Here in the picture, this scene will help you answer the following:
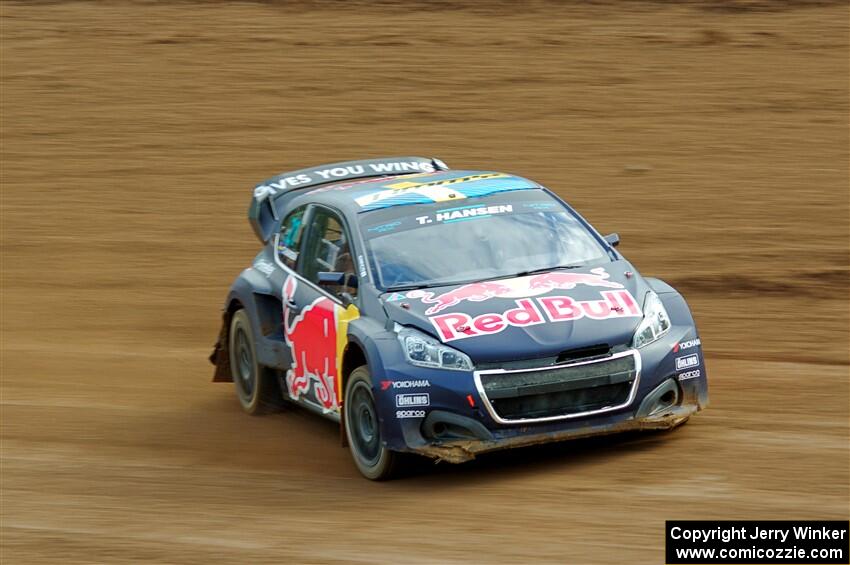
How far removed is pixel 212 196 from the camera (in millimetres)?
17406

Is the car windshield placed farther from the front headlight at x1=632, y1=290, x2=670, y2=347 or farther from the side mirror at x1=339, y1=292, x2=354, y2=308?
the front headlight at x1=632, y1=290, x2=670, y2=347

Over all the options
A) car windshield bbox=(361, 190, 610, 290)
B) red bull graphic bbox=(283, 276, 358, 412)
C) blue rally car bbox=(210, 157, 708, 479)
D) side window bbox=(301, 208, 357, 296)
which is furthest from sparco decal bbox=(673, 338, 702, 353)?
side window bbox=(301, 208, 357, 296)

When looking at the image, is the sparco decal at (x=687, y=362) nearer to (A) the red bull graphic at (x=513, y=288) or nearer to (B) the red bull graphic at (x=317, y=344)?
(A) the red bull graphic at (x=513, y=288)

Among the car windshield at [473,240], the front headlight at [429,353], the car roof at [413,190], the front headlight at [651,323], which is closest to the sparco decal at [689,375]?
the front headlight at [651,323]

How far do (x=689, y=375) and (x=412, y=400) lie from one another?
167 centimetres

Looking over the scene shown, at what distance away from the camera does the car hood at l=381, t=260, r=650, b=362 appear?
811 centimetres

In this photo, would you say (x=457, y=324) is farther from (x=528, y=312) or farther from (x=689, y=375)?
(x=689, y=375)

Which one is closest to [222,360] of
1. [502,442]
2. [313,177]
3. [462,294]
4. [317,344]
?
[313,177]

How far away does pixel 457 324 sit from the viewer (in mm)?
8250

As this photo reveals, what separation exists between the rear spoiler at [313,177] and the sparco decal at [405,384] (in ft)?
9.77

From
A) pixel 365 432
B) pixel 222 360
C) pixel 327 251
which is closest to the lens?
pixel 365 432

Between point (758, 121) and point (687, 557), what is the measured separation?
39.5 feet

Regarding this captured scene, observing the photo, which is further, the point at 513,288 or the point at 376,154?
the point at 376,154

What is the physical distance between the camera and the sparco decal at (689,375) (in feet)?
28.0
